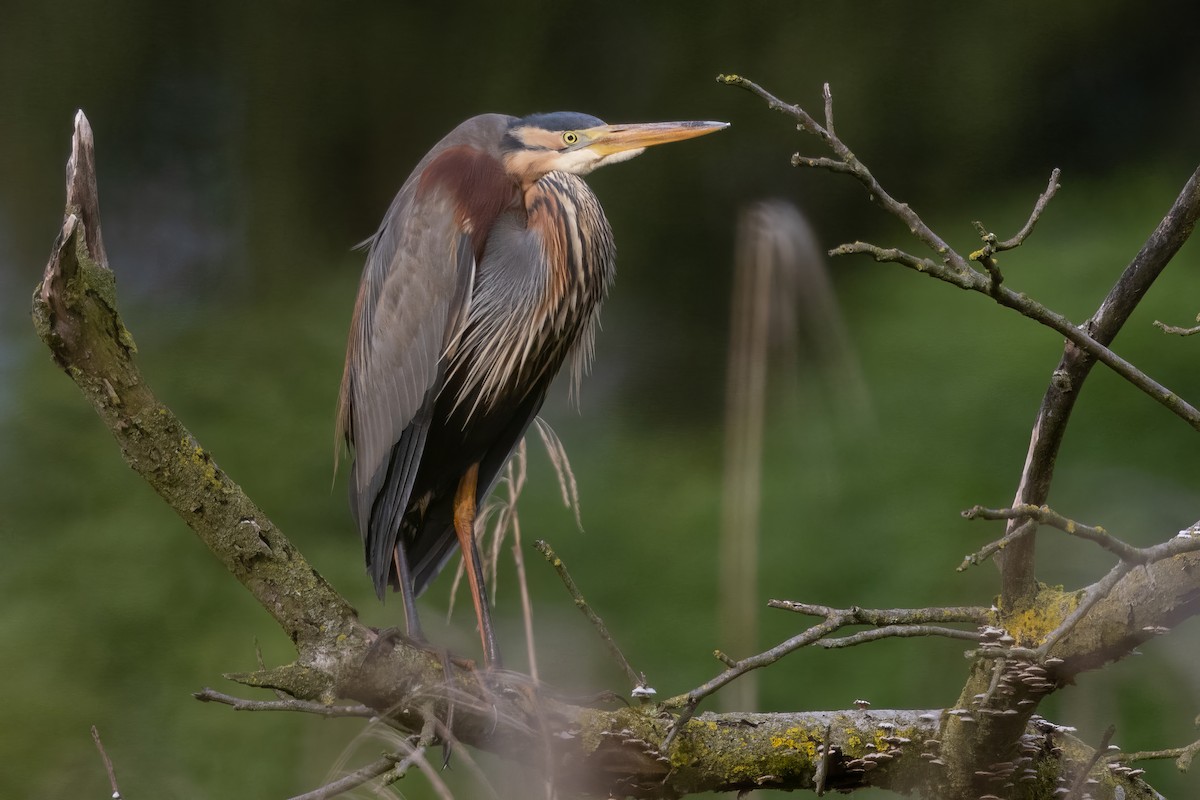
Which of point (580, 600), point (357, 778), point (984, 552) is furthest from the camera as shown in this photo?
point (580, 600)

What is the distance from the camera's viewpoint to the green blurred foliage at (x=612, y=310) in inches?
97.8

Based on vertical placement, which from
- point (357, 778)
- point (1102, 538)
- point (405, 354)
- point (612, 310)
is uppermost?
point (612, 310)

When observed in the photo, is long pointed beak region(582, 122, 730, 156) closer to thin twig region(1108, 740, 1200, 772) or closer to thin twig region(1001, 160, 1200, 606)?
thin twig region(1001, 160, 1200, 606)

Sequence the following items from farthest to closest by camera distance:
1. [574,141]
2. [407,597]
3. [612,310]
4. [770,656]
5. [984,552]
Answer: [612,310] < [574,141] < [407,597] < [770,656] < [984,552]

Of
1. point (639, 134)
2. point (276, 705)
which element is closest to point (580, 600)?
point (276, 705)

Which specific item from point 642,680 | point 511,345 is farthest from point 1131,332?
point 642,680

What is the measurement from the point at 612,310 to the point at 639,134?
1331 mm

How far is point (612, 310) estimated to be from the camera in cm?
299

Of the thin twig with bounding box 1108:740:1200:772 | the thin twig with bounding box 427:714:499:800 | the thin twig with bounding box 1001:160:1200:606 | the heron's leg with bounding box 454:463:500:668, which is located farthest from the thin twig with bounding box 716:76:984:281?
the heron's leg with bounding box 454:463:500:668

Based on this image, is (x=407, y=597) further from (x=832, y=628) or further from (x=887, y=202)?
(x=887, y=202)

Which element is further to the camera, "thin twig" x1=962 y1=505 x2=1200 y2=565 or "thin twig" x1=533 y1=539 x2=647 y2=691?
"thin twig" x1=533 y1=539 x2=647 y2=691

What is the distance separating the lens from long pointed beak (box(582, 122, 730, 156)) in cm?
164

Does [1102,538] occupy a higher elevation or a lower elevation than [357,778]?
higher

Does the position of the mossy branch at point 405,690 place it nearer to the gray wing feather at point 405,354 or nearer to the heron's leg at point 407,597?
the heron's leg at point 407,597
